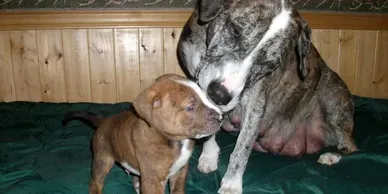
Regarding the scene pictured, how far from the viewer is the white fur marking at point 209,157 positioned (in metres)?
2.57

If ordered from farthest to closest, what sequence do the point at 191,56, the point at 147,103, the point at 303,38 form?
the point at 191,56 → the point at 303,38 → the point at 147,103

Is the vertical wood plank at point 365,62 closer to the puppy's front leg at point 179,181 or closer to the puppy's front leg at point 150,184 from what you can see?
the puppy's front leg at point 179,181

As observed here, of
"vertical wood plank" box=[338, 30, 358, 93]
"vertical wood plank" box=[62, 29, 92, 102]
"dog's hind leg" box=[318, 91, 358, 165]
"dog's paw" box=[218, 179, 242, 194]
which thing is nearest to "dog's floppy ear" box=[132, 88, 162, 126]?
"dog's paw" box=[218, 179, 242, 194]

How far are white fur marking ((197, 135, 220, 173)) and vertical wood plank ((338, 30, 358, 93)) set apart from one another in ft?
7.33

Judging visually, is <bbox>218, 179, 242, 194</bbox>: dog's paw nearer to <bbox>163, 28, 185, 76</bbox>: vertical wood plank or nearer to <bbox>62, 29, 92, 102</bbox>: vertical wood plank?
<bbox>163, 28, 185, 76</bbox>: vertical wood plank

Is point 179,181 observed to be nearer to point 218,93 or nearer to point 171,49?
point 218,93

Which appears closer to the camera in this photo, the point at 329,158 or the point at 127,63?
the point at 329,158

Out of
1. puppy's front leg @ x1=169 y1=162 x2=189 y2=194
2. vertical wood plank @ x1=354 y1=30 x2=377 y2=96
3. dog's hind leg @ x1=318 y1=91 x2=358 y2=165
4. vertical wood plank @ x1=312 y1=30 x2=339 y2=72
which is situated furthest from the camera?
vertical wood plank @ x1=354 y1=30 x2=377 y2=96

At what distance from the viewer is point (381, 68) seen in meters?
4.38

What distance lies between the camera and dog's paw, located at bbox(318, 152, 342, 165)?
2623mm

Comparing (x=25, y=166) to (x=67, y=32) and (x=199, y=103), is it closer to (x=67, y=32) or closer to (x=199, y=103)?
(x=199, y=103)

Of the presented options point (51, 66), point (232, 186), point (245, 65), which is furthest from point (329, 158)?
point (51, 66)

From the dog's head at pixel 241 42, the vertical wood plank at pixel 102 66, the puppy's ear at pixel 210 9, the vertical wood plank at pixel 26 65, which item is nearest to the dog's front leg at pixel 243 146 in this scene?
the dog's head at pixel 241 42

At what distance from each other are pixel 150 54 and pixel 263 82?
172cm
